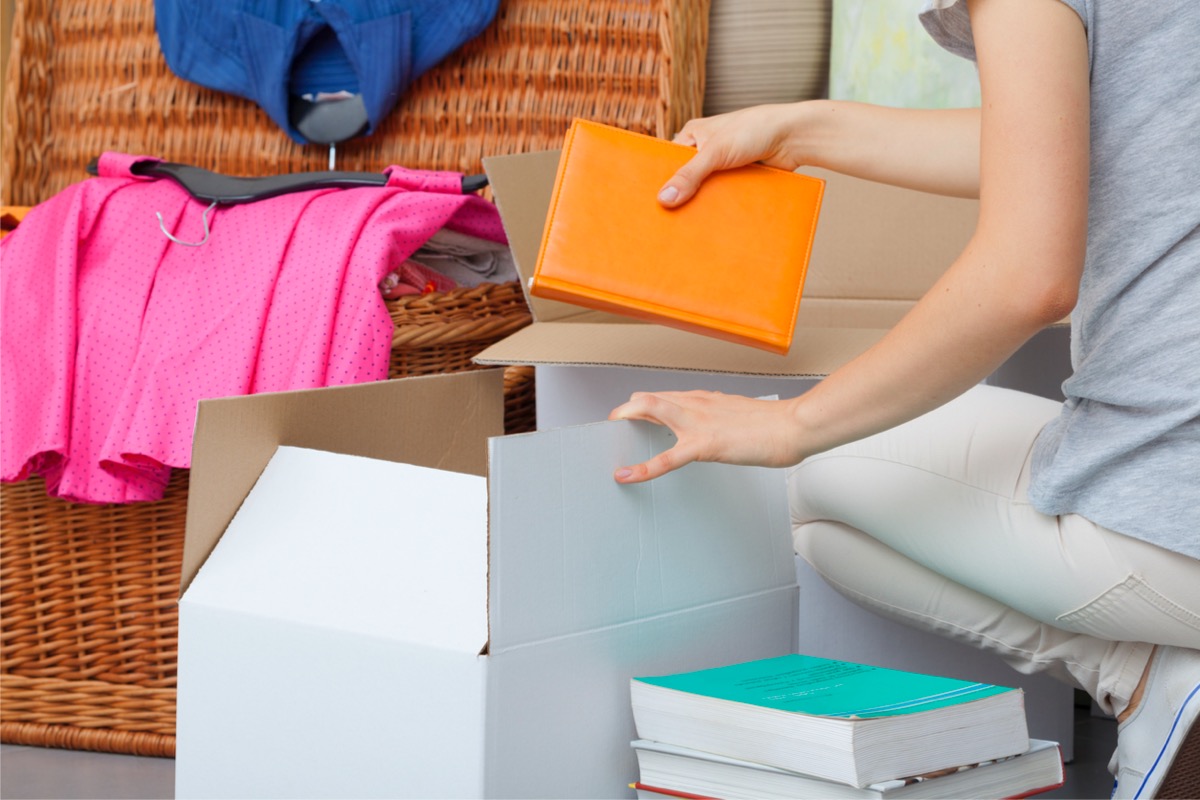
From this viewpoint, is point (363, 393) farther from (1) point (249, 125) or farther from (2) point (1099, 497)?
(1) point (249, 125)

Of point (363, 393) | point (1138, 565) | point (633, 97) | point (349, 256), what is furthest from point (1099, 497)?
point (633, 97)

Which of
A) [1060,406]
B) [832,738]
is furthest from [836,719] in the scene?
[1060,406]

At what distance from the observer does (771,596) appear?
2.73 ft

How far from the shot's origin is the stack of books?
63 cm

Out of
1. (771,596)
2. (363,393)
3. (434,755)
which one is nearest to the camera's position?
(434,755)

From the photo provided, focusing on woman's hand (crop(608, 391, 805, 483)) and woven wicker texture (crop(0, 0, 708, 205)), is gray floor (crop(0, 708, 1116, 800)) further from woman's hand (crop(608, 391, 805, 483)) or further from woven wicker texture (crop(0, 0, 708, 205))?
woven wicker texture (crop(0, 0, 708, 205))

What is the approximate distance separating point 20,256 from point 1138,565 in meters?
1.13

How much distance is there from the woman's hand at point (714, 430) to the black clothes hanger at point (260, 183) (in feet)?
2.17

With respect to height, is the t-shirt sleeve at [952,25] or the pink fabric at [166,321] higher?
the t-shirt sleeve at [952,25]

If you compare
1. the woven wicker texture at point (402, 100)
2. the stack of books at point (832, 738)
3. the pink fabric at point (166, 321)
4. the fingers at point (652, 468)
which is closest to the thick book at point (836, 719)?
the stack of books at point (832, 738)

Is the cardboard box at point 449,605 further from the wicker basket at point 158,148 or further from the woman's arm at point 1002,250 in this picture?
the wicker basket at point 158,148

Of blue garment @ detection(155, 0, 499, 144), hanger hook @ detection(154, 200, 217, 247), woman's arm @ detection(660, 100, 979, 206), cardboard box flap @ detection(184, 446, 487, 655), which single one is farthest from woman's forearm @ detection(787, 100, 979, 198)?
blue garment @ detection(155, 0, 499, 144)

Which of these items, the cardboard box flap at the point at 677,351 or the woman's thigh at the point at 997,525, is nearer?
the woman's thigh at the point at 997,525

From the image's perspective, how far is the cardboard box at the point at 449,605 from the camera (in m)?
0.68
